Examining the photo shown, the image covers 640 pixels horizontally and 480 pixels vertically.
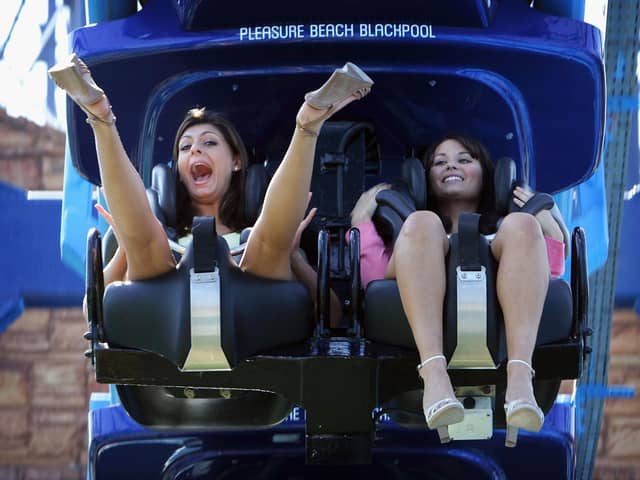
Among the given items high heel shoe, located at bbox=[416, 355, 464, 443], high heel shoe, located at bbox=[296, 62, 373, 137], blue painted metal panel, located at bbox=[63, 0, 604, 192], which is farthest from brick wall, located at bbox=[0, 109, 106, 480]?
high heel shoe, located at bbox=[416, 355, 464, 443]

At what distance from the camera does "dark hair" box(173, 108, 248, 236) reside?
3139mm

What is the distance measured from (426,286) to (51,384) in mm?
4025

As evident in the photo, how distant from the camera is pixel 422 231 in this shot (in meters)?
2.72

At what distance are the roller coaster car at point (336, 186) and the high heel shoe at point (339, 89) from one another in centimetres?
31

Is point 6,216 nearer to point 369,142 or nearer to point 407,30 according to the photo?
point 369,142

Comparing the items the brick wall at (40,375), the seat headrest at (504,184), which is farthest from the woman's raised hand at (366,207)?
the brick wall at (40,375)

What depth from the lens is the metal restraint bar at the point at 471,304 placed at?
259cm

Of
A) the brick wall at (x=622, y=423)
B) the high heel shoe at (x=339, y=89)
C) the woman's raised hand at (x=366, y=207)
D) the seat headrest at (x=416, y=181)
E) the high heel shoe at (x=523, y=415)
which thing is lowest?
the brick wall at (x=622, y=423)

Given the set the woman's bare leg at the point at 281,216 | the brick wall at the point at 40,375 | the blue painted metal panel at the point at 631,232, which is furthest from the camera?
the brick wall at the point at 40,375

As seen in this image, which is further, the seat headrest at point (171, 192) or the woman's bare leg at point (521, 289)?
the seat headrest at point (171, 192)

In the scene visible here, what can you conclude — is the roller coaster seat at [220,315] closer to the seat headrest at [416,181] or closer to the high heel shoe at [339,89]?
the high heel shoe at [339,89]

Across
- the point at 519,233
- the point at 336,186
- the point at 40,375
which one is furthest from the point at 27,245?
the point at 519,233

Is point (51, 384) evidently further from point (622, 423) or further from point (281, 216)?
point (281, 216)

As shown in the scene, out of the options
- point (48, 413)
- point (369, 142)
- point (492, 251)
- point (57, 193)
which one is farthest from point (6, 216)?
point (492, 251)
